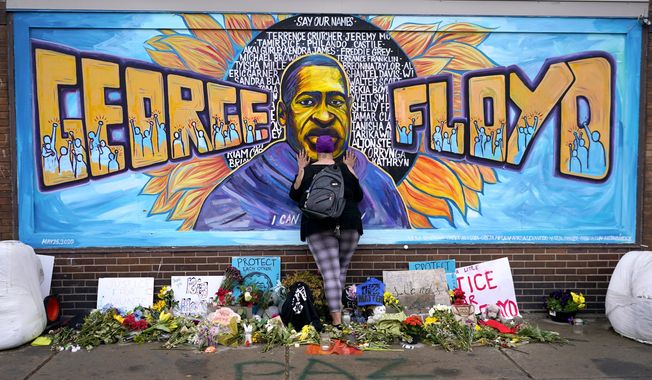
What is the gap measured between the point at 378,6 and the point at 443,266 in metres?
2.85

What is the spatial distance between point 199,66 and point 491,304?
13.0 ft

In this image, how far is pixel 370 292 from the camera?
19.7 feet

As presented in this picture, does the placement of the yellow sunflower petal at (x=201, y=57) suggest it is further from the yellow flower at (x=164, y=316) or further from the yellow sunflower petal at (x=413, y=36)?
the yellow flower at (x=164, y=316)

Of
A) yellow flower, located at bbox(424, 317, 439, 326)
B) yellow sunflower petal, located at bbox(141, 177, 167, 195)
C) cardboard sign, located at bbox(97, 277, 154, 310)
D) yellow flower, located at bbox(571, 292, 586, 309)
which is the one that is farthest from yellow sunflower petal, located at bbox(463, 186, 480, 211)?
cardboard sign, located at bbox(97, 277, 154, 310)

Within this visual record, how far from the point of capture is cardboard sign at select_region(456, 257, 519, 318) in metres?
6.05

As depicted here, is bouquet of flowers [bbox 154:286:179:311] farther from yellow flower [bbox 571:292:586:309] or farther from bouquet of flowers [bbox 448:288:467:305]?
yellow flower [bbox 571:292:586:309]

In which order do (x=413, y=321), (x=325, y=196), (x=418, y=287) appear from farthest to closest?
(x=418, y=287)
(x=325, y=196)
(x=413, y=321)

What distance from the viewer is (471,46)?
6137 millimetres

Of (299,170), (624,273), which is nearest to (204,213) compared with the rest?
(299,170)

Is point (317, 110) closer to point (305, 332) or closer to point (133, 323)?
point (305, 332)

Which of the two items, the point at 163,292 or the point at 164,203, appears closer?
the point at 163,292

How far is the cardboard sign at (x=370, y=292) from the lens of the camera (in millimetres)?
5949

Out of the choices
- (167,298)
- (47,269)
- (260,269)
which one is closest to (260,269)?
(260,269)

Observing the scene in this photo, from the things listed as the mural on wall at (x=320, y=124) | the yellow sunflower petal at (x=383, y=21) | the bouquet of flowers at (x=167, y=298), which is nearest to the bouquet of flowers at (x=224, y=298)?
the bouquet of flowers at (x=167, y=298)
